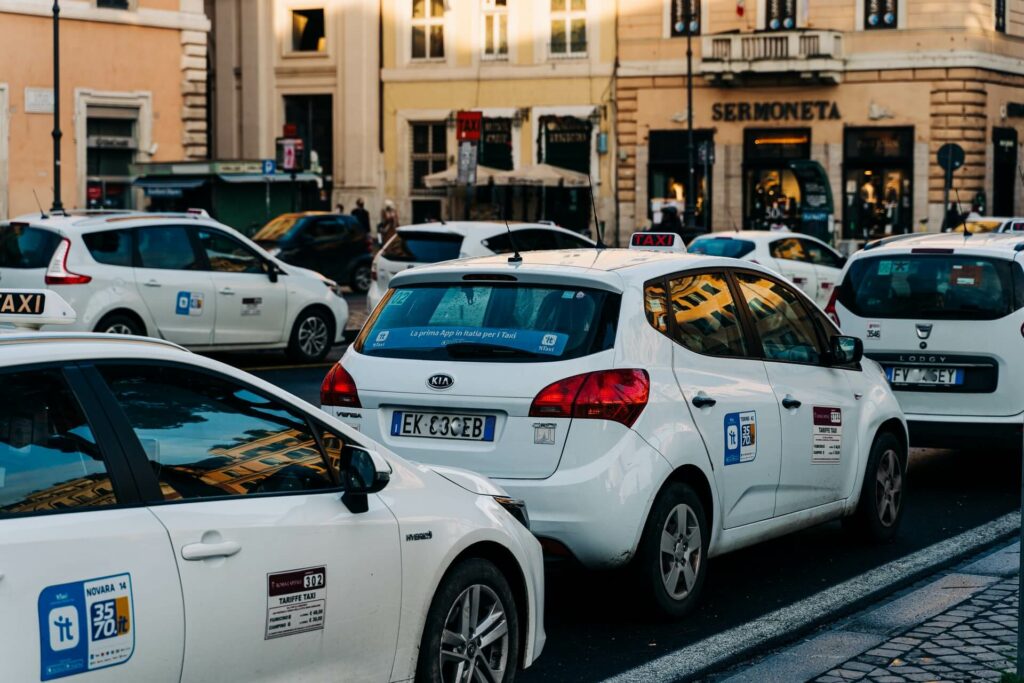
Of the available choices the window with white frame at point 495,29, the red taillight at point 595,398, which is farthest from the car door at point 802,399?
the window with white frame at point 495,29

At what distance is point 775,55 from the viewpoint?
45.5 metres

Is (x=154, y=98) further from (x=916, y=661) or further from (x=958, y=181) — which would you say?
(x=916, y=661)

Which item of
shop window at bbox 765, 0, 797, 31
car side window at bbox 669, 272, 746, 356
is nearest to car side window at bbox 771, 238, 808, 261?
car side window at bbox 669, 272, 746, 356

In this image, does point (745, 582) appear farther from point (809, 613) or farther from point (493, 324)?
point (493, 324)

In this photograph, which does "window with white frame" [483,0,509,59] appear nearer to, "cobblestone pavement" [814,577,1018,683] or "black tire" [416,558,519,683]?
"cobblestone pavement" [814,577,1018,683]

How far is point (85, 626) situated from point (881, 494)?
5.91 metres

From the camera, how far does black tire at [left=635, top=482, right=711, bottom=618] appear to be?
712cm

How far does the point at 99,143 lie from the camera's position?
132ft

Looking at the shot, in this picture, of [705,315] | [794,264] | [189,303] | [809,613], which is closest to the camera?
[809,613]

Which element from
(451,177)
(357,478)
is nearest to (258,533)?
(357,478)

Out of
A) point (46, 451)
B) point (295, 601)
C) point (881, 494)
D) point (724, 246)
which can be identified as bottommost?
point (881, 494)

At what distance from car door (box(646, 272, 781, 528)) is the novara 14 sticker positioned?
3556 mm

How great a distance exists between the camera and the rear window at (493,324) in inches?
286

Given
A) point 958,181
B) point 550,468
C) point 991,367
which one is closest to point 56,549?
point 550,468
